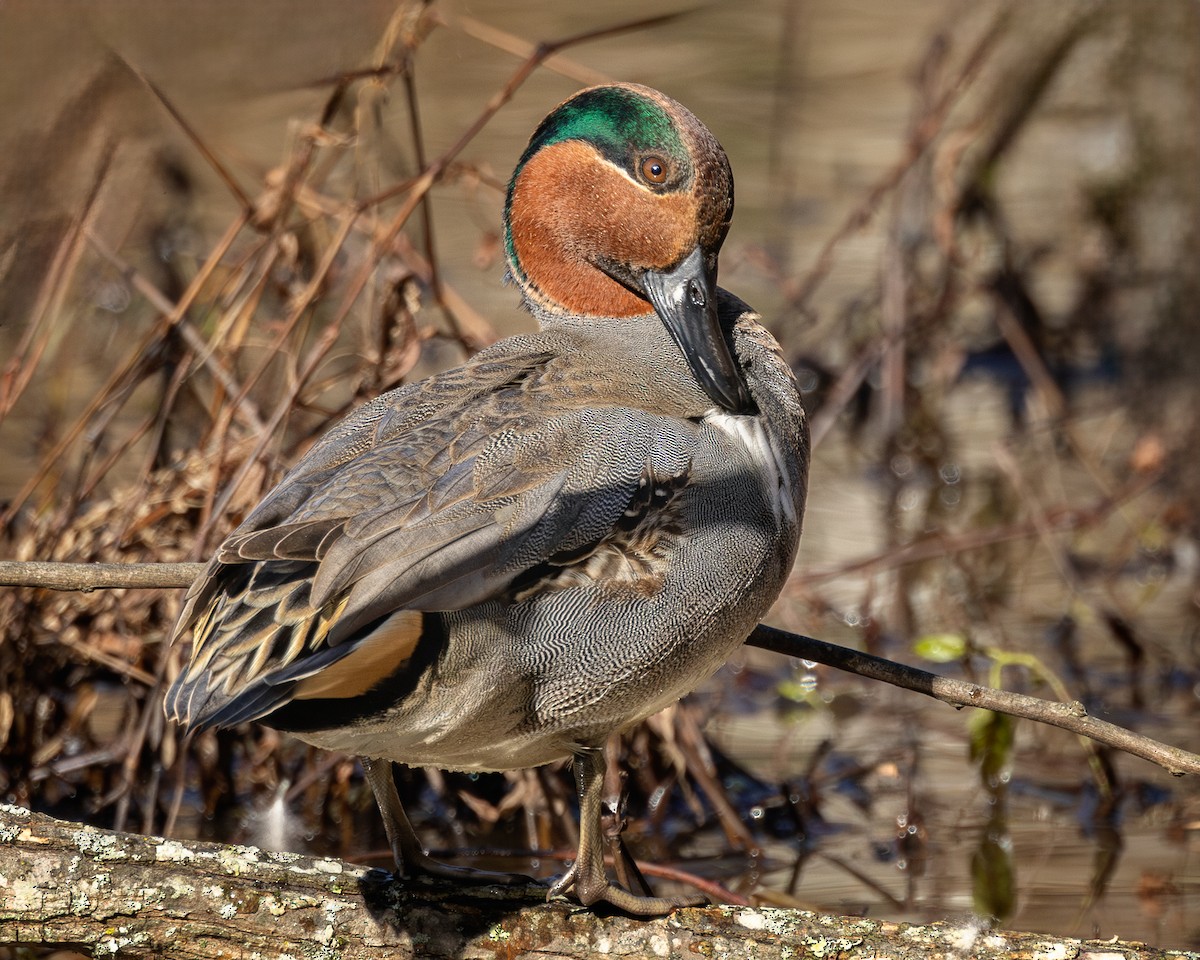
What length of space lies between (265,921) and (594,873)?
562 millimetres

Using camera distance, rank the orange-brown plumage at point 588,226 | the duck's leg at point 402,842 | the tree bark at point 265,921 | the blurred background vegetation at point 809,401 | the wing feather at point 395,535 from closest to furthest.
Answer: the wing feather at point 395,535 → the tree bark at point 265,921 → the duck's leg at point 402,842 → the orange-brown plumage at point 588,226 → the blurred background vegetation at point 809,401

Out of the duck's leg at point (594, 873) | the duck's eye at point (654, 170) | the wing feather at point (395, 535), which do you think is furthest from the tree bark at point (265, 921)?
the duck's eye at point (654, 170)

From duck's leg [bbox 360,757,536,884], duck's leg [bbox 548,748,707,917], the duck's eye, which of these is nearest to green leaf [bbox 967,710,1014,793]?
duck's leg [bbox 548,748,707,917]

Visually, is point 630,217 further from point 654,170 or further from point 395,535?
point 395,535

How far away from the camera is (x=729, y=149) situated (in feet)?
27.6

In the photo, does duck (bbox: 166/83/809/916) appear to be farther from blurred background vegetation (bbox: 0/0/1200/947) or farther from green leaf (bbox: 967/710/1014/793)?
green leaf (bbox: 967/710/1014/793)

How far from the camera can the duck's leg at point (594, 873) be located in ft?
9.22

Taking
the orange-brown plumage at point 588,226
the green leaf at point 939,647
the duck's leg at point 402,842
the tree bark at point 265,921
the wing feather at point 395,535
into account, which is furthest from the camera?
the green leaf at point 939,647

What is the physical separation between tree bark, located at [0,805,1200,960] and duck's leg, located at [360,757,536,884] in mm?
233

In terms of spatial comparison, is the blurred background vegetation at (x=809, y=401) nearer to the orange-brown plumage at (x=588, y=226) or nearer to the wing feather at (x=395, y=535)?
the orange-brown plumage at (x=588, y=226)

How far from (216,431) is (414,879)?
5.30 feet

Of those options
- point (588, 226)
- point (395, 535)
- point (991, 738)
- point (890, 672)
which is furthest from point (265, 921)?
point (991, 738)

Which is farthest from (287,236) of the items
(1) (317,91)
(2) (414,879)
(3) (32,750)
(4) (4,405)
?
(2) (414,879)

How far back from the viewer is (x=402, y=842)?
306cm
